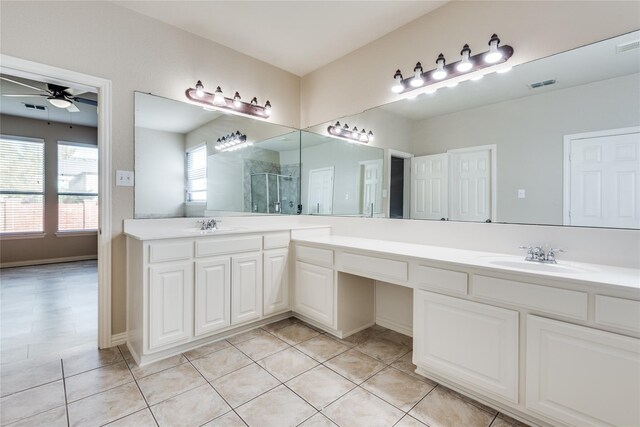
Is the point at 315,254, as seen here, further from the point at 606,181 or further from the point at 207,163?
the point at 606,181

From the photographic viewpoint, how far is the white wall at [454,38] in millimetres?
1656

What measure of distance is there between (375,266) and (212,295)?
128cm

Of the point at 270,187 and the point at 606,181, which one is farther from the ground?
the point at 270,187

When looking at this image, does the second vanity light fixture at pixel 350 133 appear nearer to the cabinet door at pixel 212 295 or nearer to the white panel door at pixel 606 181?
the white panel door at pixel 606 181

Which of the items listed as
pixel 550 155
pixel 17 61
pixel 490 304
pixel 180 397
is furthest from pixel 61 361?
pixel 550 155

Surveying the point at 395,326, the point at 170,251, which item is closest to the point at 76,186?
the point at 170,251

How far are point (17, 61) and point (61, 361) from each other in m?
2.06

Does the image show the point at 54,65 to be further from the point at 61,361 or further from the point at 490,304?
the point at 490,304

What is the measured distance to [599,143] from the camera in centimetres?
162

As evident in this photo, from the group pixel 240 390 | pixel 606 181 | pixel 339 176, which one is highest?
pixel 339 176

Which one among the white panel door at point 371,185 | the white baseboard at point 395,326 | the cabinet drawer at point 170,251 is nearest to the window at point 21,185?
the cabinet drawer at point 170,251

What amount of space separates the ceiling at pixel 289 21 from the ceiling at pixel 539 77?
731 millimetres

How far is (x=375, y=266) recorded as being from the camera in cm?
209

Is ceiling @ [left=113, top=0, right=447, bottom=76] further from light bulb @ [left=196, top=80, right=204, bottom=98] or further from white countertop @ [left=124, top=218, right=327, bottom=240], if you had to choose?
white countertop @ [left=124, top=218, right=327, bottom=240]
